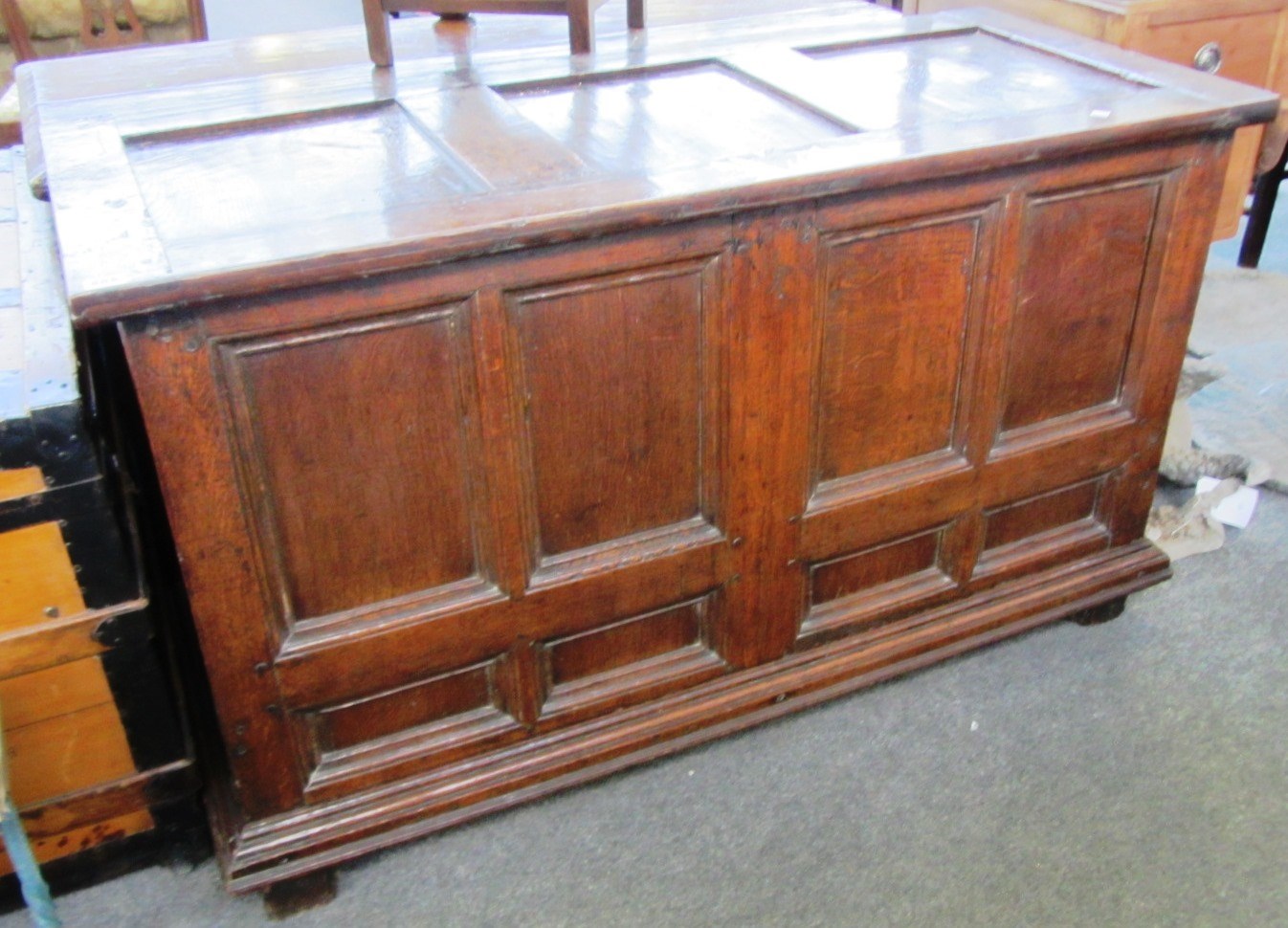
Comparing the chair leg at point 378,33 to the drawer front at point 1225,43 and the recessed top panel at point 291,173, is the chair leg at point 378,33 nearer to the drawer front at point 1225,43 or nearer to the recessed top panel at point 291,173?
the recessed top panel at point 291,173

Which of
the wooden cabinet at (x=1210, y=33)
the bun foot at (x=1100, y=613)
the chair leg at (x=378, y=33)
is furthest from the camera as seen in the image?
the wooden cabinet at (x=1210, y=33)

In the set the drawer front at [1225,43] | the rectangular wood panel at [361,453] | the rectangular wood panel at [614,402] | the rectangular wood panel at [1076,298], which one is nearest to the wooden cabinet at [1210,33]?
the drawer front at [1225,43]

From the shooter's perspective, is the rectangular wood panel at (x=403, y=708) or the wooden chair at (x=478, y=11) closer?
the rectangular wood panel at (x=403, y=708)

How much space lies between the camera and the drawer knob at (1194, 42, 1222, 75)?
257cm

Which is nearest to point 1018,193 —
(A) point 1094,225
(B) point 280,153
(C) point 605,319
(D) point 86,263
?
(A) point 1094,225

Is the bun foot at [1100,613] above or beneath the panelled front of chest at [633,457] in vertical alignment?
beneath

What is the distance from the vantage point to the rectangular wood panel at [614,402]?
137cm

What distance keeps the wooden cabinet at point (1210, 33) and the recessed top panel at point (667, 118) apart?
1136 millimetres

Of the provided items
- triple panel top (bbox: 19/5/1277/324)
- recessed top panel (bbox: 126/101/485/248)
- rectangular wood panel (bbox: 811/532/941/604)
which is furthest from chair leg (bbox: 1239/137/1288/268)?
recessed top panel (bbox: 126/101/485/248)

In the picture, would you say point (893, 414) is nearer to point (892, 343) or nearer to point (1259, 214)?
point (892, 343)

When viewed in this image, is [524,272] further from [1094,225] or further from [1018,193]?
[1094,225]

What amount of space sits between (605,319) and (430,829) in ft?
2.38

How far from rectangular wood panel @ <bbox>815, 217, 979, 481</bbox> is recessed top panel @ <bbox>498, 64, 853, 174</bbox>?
17 centimetres

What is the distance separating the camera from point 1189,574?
2.16 metres
